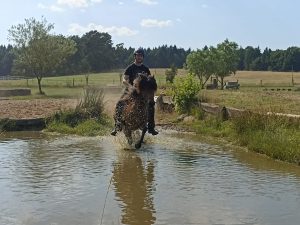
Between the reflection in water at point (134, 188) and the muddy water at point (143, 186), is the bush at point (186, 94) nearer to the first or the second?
the muddy water at point (143, 186)

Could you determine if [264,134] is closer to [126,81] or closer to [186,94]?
[126,81]

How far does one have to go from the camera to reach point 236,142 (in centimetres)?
1443

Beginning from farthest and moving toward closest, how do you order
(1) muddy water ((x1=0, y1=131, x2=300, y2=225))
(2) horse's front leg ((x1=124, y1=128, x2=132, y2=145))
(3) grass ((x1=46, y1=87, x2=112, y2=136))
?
(3) grass ((x1=46, y1=87, x2=112, y2=136)), (2) horse's front leg ((x1=124, y1=128, x2=132, y2=145)), (1) muddy water ((x1=0, y1=131, x2=300, y2=225))

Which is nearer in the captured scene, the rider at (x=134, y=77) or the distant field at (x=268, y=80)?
the rider at (x=134, y=77)

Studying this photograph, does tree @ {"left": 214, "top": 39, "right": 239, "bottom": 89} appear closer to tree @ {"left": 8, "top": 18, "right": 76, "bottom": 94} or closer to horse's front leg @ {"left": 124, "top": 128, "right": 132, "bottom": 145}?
tree @ {"left": 8, "top": 18, "right": 76, "bottom": 94}

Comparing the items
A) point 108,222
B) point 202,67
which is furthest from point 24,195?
point 202,67

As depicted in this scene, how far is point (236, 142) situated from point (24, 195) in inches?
305

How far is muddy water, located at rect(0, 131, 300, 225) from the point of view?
706 centimetres

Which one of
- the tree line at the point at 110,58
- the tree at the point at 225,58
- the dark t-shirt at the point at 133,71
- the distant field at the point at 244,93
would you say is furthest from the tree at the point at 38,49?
the tree line at the point at 110,58

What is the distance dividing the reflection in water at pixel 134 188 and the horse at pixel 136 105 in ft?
2.61

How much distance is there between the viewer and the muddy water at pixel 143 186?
706cm

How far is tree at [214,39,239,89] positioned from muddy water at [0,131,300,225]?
44986 millimetres

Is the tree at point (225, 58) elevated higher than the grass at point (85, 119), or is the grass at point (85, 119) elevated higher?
the tree at point (225, 58)

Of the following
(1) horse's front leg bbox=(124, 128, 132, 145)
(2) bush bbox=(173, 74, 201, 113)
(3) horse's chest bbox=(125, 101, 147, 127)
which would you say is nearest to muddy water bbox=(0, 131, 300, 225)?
(1) horse's front leg bbox=(124, 128, 132, 145)
